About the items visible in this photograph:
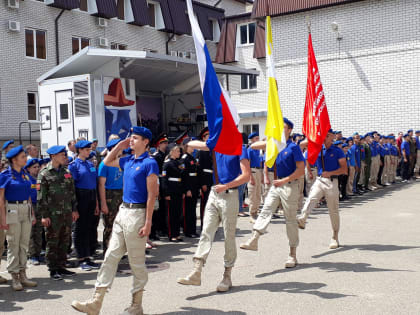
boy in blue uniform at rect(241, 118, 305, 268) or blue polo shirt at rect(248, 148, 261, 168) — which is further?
blue polo shirt at rect(248, 148, 261, 168)

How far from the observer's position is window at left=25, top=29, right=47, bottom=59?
23172 millimetres

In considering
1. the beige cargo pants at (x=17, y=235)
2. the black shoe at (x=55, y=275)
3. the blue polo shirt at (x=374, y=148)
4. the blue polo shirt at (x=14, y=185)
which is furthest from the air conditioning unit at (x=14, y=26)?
the black shoe at (x=55, y=275)

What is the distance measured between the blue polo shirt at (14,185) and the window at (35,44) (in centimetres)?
1828

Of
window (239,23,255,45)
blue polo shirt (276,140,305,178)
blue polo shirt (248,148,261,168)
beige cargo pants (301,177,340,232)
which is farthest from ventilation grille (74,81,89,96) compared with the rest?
window (239,23,255,45)

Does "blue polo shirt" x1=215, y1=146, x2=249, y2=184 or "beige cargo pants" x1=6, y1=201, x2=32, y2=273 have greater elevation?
"blue polo shirt" x1=215, y1=146, x2=249, y2=184

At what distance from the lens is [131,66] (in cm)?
1413

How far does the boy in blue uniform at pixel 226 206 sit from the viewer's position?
6.04 meters

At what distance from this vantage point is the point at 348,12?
23844 millimetres

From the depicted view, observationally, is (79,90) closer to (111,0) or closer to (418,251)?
(418,251)

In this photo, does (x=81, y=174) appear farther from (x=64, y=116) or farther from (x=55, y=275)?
(x=64, y=116)

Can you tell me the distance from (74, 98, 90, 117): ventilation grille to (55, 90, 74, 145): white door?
0.23 m

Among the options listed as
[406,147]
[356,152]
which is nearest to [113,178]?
[356,152]

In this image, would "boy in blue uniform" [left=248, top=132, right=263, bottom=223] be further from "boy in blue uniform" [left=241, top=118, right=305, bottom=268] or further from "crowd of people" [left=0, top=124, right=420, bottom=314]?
"boy in blue uniform" [left=241, top=118, right=305, bottom=268]

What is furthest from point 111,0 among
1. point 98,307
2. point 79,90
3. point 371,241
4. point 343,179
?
point 98,307
